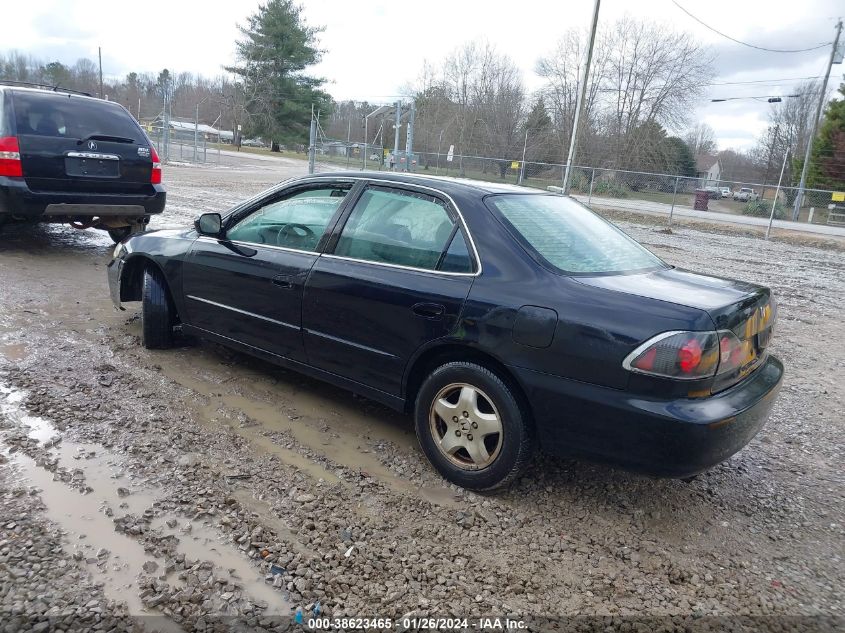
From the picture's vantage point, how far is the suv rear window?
23.2 ft

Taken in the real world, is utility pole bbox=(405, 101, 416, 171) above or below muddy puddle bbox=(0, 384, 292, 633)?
above

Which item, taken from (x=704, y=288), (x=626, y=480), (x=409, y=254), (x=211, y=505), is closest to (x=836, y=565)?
(x=626, y=480)

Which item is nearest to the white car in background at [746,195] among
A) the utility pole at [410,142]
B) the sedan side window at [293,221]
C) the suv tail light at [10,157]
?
the utility pole at [410,142]

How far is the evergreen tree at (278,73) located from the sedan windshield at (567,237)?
56673mm

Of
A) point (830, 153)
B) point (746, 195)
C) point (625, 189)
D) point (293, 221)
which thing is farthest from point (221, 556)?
point (830, 153)

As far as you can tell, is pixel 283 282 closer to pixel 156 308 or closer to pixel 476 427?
pixel 156 308

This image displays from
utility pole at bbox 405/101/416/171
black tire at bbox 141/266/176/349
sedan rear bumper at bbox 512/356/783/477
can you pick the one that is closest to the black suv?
black tire at bbox 141/266/176/349

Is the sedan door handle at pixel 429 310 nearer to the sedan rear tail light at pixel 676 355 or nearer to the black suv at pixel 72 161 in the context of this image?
the sedan rear tail light at pixel 676 355

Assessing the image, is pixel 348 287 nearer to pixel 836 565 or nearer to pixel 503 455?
pixel 503 455

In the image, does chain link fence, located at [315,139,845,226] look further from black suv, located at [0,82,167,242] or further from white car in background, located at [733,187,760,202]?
black suv, located at [0,82,167,242]

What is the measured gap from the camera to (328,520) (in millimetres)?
2945

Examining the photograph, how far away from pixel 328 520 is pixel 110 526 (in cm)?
94

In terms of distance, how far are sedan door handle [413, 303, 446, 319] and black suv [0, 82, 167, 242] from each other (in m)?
5.68

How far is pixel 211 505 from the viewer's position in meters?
3.00
